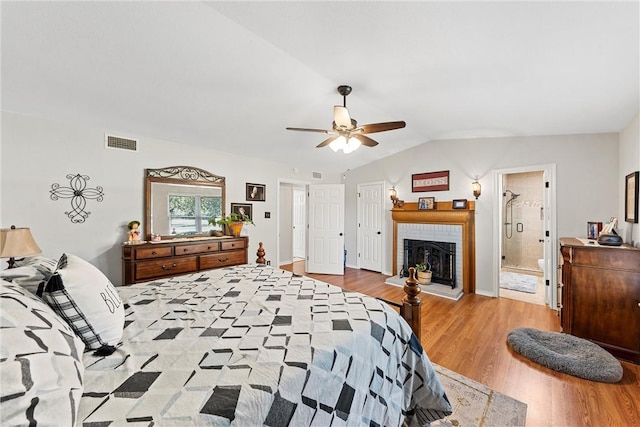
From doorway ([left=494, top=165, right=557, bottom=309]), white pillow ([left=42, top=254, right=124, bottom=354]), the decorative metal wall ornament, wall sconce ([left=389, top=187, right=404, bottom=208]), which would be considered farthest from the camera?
wall sconce ([left=389, top=187, right=404, bottom=208])

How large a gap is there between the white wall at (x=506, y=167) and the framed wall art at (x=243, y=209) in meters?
2.61

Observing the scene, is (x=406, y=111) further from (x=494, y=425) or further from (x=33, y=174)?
(x=33, y=174)

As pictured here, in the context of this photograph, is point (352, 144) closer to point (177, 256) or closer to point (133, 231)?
point (177, 256)

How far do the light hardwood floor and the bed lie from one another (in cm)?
94

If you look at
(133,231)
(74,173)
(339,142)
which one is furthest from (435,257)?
(74,173)

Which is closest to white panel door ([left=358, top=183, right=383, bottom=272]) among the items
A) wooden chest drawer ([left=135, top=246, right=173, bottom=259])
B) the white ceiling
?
the white ceiling

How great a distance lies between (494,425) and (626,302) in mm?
1882

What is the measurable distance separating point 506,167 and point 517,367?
291cm

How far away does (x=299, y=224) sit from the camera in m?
7.62

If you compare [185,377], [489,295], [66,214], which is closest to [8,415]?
[185,377]

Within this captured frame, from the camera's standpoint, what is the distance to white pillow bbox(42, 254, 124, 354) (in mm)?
1054

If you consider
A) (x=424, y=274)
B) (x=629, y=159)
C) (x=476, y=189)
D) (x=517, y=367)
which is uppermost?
(x=629, y=159)

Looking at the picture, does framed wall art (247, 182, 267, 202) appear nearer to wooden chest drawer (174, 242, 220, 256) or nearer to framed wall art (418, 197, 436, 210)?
wooden chest drawer (174, 242, 220, 256)

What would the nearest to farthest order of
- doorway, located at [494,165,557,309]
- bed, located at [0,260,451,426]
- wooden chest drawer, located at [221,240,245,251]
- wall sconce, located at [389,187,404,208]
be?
1. bed, located at [0,260,451,426]
2. wooden chest drawer, located at [221,240,245,251]
3. doorway, located at [494,165,557,309]
4. wall sconce, located at [389,187,404,208]
